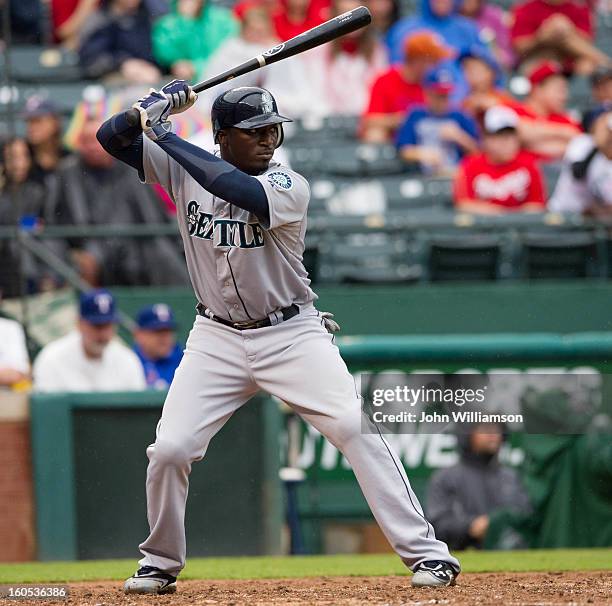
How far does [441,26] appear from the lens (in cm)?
1001

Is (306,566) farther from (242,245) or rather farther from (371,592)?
(242,245)

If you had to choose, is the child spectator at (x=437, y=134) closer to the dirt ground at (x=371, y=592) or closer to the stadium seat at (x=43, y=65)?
the stadium seat at (x=43, y=65)

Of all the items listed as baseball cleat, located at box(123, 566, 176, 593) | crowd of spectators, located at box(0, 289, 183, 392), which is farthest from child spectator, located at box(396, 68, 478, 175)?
baseball cleat, located at box(123, 566, 176, 593)

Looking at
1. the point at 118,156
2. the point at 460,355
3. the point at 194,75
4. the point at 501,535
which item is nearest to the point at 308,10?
the point at 194,75

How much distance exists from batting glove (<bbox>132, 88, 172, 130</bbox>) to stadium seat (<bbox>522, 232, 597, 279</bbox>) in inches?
158

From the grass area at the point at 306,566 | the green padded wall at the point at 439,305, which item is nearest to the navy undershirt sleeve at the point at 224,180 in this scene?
the grass area at the point at 306,566

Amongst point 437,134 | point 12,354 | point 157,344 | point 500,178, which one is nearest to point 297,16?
point 437,134

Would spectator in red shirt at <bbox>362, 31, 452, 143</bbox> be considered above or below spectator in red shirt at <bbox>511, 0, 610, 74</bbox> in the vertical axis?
below

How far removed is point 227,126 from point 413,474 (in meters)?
2.86

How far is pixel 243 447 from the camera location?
665 cm

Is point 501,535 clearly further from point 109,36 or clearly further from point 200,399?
point 109,36

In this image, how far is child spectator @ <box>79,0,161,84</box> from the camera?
9.33 metres

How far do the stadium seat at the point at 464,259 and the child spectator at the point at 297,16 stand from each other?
2497mm

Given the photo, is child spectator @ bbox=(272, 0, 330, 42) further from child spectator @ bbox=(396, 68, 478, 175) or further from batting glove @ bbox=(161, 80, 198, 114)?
batting glove @ bbox=(161, 80, 198, 114)
